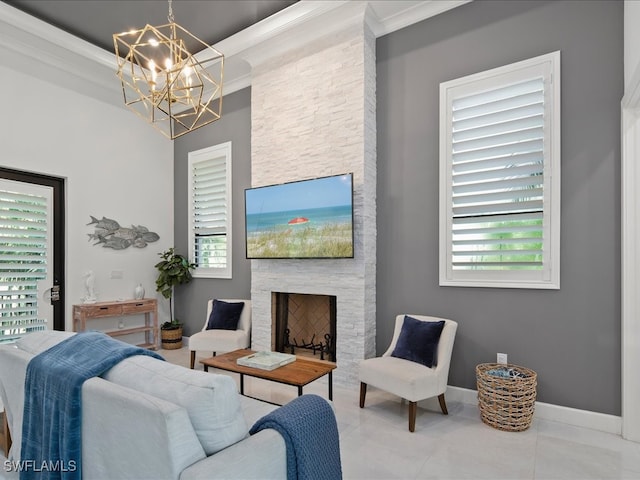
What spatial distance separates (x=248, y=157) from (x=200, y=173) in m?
0.97

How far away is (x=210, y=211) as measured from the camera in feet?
17.4

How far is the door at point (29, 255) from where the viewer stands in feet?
13.3

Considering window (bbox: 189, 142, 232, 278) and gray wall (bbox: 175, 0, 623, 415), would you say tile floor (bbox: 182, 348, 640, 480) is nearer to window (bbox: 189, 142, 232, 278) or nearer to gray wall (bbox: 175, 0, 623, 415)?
gray wall (bbox: 175, 0, 623, 415)

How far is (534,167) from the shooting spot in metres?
3.03

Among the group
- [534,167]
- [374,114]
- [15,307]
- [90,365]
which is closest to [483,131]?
[534,167]

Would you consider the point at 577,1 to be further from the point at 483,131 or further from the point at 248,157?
the point at 248,157

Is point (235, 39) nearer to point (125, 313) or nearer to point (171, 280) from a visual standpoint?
point (171, 280)

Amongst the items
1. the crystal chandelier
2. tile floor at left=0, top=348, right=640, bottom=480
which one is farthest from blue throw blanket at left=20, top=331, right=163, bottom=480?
the crystal chandelier

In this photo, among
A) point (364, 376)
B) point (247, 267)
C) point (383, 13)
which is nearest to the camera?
point (364, 376)

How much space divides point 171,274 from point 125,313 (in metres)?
0.74

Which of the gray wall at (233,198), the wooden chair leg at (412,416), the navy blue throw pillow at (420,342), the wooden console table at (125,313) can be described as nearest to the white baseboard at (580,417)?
the navy blue throw pillow at (420,342)

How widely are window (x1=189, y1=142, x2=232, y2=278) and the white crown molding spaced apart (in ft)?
3.58

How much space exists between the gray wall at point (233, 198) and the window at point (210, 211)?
4.1 inches

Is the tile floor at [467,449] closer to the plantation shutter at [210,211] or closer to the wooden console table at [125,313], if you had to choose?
the plantation shutter at [210,211]
